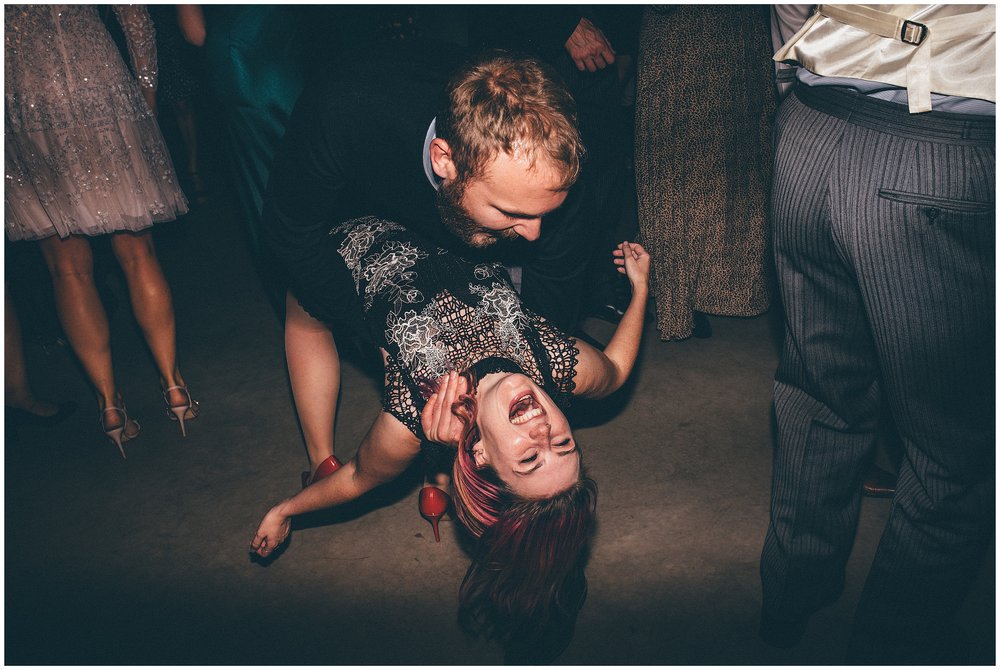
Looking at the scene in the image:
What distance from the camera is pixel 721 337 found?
2857 mm

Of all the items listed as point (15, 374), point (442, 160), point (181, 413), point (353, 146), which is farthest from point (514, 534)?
point (15, 374)

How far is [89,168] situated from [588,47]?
4.91 feet

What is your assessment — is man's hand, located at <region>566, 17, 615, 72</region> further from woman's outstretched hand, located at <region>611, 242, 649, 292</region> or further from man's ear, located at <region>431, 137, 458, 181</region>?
man's ear, located at <region>431, 137, 458, 181</region>

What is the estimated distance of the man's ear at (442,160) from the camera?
5.29ft

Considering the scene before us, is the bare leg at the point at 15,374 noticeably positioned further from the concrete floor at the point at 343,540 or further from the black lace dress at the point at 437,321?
the black lace dress at the point at 437,321

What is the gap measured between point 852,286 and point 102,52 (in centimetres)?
195

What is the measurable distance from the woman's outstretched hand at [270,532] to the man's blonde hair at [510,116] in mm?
913

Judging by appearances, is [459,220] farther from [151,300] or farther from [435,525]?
[151,300]

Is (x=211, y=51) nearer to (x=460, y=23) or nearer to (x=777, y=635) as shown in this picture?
(x=460, y=23)

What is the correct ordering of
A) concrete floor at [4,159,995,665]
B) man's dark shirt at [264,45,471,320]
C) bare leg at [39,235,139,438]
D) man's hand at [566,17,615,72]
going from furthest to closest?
1. man's hand at [566,17,615,72]
2. bare leg at [39,235,139,438]
3. concrete floor at [4,159,995,665]
4. man's dark shirt at [264,45,471,320]

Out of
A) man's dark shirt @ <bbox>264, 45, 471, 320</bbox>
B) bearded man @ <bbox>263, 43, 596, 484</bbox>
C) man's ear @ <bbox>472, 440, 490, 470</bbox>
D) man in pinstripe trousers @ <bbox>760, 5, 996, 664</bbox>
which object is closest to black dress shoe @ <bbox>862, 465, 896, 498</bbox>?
man in pinstripe trousers @ <bbox>760, 5, 996, 664</bbox>

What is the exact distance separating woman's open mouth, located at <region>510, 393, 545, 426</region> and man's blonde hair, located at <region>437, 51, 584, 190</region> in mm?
422

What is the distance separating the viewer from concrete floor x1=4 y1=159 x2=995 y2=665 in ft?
6.10

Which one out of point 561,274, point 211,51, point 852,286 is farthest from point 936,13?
point 211,51
